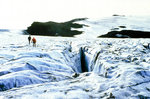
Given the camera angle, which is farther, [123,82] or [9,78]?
[9,78]

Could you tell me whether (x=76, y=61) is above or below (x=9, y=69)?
below

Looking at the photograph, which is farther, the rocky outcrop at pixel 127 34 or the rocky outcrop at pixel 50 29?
the rocky outcrop at pixel 50 29

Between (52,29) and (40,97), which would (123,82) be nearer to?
(40,97)

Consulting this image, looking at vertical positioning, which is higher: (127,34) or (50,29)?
(50,29)

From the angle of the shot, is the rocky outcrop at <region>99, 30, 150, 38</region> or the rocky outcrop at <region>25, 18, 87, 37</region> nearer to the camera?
the rocky outcrop at <region>99, 30, 150, 38</region>

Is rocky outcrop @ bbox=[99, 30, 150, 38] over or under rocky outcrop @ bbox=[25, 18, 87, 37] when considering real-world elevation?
under

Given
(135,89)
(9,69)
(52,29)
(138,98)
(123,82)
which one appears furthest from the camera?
(52,29)

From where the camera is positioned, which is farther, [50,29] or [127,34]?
[50,29]

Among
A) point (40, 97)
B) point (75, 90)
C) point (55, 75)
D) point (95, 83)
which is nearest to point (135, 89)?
point (95, 83)

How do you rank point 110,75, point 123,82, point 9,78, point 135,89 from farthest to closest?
point 110,75 → point 9,78 → point 123,82 → point 135,89

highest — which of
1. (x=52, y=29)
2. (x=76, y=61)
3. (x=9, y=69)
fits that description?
(x=52, y=29)

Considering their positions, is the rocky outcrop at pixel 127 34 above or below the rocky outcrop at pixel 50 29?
below

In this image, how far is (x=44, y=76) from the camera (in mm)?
4238

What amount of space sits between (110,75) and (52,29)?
35.6 m
